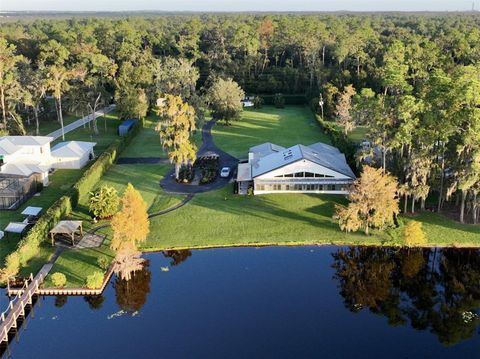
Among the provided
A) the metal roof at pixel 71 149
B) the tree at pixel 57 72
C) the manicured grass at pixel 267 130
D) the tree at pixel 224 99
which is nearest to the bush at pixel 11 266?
the metal roof at pixel 71 149

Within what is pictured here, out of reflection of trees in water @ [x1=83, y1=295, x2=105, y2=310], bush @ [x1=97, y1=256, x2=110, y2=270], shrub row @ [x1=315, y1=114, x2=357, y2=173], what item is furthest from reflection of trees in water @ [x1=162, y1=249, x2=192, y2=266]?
shrub row @ [x1=315, y1=114, x2=357, y2=173]

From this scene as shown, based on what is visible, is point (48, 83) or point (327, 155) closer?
point (327, 155)

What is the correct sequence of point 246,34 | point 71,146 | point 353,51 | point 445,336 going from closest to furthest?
point 445,336
point 71,146
point 353,51
point 246,34

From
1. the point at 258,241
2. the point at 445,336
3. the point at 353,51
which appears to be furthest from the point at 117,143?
the point at 353,51

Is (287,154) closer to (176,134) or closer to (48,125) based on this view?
(176,134)

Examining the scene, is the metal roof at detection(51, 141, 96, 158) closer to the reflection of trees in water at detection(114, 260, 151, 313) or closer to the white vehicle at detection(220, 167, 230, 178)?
the white vehicle at detection(220, 167, 230, 178)

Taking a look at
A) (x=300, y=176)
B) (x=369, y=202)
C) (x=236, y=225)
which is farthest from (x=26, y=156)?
(x=369, y=202)

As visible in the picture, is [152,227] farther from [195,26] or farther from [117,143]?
[195,26]
